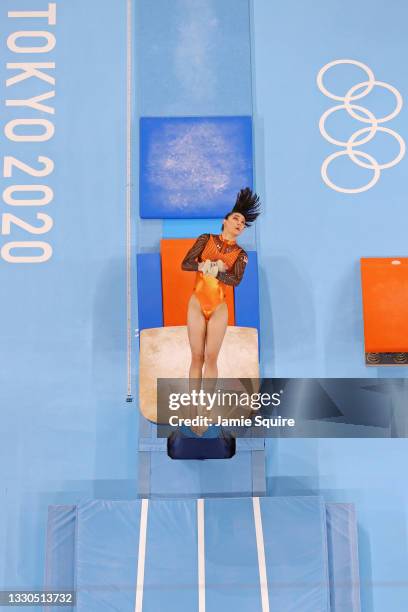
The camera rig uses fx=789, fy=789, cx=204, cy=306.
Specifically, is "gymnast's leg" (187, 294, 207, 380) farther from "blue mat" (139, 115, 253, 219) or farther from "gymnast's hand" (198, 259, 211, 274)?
"blue mat" (139, 115, 253, 219)

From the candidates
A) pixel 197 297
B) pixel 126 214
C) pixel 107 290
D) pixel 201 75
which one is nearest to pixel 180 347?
pixel 197 297

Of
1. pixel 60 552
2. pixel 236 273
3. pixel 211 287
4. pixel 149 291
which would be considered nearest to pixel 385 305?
pixel 236 273

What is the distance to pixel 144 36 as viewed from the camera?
4.47 metres

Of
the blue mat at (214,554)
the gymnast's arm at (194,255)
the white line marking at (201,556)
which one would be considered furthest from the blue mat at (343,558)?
the gymnast's arm at (194,255)

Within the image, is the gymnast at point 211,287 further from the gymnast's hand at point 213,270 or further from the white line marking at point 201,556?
the white line marking at point 201,556

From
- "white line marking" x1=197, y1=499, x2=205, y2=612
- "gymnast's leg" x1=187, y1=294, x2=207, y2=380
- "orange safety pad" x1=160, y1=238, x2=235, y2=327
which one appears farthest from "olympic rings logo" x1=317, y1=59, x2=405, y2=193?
"white line marking" x1=197, y1=499, x2=205, y2=612

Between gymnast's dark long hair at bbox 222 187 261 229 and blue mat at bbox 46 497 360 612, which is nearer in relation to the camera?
blue mat at bbox 46 497 360 612

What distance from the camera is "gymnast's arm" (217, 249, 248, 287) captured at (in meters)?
3.99

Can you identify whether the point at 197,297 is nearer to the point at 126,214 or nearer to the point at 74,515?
the point at 126,214

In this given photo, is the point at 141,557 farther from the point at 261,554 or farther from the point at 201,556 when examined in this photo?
the point at 261,554

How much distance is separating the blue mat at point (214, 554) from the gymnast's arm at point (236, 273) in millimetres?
1079

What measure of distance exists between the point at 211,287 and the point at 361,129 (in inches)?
50.1

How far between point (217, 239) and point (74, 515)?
153 centimetres

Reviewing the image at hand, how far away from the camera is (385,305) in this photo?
4.07m
